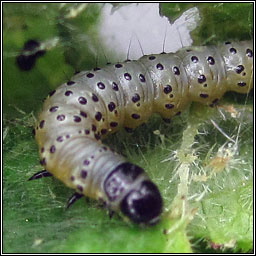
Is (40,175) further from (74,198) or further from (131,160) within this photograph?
(131,160)

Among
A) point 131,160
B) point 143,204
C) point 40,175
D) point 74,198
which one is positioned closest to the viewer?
point 143,204

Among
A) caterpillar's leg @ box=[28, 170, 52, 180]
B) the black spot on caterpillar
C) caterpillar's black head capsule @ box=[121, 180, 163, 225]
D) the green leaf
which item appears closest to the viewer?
caterpillar's black head capsule @ box=[121, 180, 163, 225]

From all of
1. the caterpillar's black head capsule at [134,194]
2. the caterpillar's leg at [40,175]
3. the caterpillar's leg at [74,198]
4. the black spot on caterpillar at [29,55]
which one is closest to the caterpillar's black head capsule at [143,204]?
the caterpillar's black head capsule at [134,194]

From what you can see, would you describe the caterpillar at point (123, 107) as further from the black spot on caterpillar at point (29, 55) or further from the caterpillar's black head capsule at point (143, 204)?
the black spot on caterpillar at point (29, 55)

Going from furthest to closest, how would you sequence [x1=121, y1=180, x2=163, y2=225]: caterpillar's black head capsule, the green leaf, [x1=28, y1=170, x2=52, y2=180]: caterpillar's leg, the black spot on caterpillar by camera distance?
the black spot on caterpillar
[x1=28, y1=170, x2=52, y2=180]: caterpillar's leg
the green leaf
[x1=121, y1=180, x2=163, y2=225]: caterpillar's black head capsule

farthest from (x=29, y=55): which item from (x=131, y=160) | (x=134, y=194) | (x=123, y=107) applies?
(x=134, y=194)

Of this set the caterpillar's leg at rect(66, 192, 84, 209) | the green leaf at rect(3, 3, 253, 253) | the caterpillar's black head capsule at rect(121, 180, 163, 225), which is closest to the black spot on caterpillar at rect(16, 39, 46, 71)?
the green leaf at rect(3, 3, 253, 253)

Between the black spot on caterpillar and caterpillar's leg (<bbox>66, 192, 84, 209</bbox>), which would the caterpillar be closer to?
caterpillar's leg (<bbox>66, 192, 84, 209</bbox>)

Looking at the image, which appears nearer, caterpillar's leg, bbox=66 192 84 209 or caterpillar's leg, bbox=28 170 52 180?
caterpillar's leg, bbox=66 192 84 209
